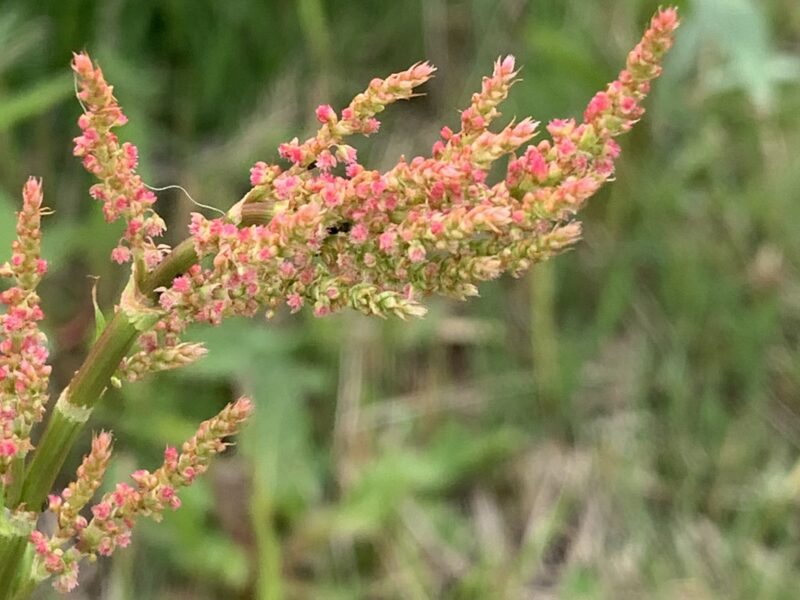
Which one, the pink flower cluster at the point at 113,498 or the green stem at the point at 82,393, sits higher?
the green stem at the point at 82,393

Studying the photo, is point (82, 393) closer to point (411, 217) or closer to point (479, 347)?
point (411, 217)

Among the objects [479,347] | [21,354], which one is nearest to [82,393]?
[21,354]

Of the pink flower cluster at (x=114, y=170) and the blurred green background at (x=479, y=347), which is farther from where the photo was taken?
the blurred green background at (x=479, y=347)

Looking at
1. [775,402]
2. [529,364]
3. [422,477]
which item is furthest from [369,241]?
[775,402]

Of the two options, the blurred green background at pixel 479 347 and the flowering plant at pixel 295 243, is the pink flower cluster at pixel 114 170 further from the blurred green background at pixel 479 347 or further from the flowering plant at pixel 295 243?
the blurred green background at pixel 479 347

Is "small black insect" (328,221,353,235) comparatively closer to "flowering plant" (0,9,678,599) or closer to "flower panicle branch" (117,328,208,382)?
"flowering plant" (0,9,678,599)

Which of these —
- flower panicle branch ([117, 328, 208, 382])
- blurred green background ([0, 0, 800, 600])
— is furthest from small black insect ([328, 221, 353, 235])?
blurred green background ([0, 0, 800, 600])

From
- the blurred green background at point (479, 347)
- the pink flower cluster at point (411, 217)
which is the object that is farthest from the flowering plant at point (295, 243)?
the blurred green background at point (479, 347)
